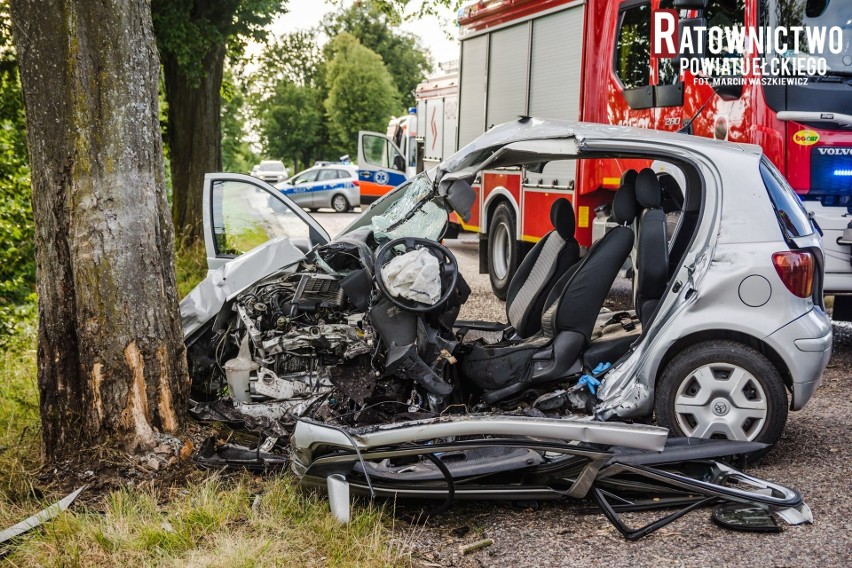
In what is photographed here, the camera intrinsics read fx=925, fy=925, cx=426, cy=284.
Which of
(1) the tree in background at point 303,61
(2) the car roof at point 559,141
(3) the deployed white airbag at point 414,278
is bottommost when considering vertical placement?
(3) the deployed white airbag at point 414,278

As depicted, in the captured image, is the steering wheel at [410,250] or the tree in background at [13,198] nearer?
the steering wheel at [410,250]

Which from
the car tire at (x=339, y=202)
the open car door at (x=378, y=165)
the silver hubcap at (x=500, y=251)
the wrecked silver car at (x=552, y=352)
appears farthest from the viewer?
the car tire at (x=339, y=202)

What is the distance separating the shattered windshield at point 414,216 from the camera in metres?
5.14

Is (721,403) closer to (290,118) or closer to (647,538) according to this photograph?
(647,538)

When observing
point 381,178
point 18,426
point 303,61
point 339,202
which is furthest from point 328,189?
point 303,61

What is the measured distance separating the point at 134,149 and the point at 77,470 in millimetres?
1621

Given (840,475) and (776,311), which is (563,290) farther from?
(840,475)

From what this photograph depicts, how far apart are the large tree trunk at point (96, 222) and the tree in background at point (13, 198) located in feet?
19.3

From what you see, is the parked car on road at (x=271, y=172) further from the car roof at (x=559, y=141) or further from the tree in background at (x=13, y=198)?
the car roof at (x=559, y=141)

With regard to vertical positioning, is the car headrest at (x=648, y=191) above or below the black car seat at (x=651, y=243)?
above

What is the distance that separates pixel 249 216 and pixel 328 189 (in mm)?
22930

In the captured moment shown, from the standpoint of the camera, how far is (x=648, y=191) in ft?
16.1

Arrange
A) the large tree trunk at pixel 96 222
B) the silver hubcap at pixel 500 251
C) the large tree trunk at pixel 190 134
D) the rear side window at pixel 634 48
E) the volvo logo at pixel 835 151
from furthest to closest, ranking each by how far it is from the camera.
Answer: the large tree trunk at pixel 190 134 → the silver hubcap at pixel 500 251 → the rear side window at pixel 634 48 → the volvo logo at pixel 835 151 → the large tree trunk at pixel 96 222

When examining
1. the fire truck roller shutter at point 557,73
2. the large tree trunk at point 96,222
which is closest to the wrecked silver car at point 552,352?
the large tree trunk at point 96,222
